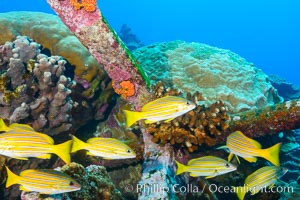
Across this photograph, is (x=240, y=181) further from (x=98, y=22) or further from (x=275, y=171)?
(x=98, y=22)

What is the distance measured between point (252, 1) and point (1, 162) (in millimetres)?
166342

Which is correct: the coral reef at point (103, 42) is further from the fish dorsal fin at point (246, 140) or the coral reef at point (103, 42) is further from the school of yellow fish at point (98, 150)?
the fish dorsal fin at point (246, 140)

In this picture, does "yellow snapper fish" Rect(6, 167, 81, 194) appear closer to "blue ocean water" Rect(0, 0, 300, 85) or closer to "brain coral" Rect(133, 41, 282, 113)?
"brain coral" Rect(133, 41, 282, 113)

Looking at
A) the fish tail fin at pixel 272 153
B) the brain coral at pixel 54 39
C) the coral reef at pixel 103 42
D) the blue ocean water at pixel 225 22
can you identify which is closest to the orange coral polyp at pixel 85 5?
the coral reef at pixel 103 42

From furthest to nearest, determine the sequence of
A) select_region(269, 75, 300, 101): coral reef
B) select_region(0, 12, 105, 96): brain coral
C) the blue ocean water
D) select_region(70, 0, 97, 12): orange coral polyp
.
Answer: the blue ocean water
select_region(269, 75, 300, 101): coral reef
select_region(0, 12, 105, 96): brain coral
select_region(70, 0, 97, 12): orange coral polyp

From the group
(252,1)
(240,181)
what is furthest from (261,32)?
(240,181)

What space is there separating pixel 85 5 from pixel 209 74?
4300 mm

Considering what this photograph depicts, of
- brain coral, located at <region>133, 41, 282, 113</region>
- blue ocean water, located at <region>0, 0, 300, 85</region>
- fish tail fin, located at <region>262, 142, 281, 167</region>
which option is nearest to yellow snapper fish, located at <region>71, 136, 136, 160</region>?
fish tail fin, located at <region>262, 142, 281, 167</region>

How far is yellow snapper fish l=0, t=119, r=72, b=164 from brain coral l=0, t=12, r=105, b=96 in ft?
10.9

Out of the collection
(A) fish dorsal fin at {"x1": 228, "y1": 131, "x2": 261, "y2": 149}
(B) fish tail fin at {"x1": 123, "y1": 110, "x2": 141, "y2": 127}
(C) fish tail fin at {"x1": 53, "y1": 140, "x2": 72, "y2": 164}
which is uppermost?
(B) fish tail fin at {"x1": 123, "y1": 110, "x2": 141, "y2": 127}

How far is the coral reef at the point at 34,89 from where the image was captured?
15.6 feet

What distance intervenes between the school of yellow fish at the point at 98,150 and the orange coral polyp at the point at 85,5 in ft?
7.57

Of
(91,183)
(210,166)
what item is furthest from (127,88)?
(210,166)

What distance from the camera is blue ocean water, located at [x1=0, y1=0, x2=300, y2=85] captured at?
119m
